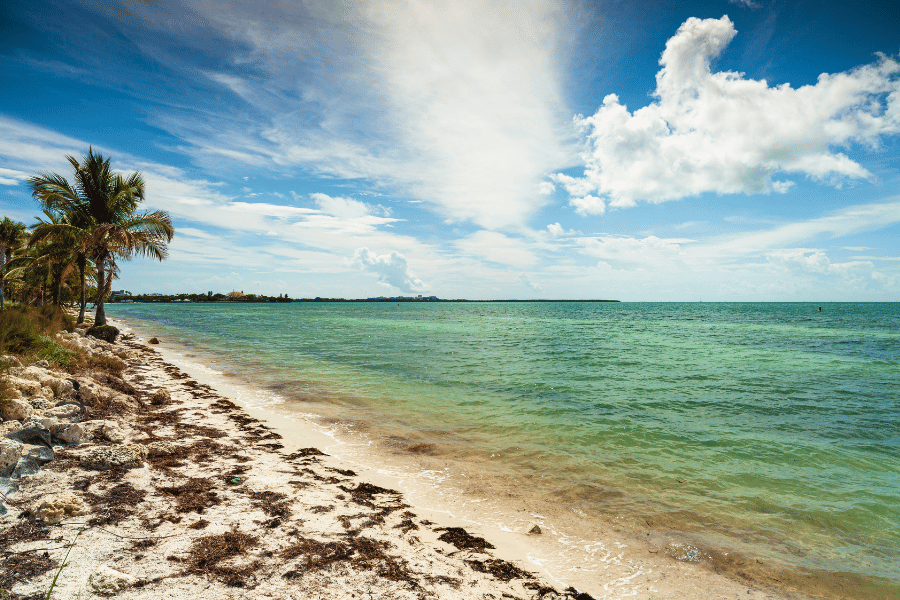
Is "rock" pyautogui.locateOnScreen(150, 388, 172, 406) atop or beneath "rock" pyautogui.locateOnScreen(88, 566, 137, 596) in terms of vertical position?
beneath

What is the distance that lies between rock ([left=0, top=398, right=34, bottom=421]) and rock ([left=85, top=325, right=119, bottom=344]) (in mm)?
23306

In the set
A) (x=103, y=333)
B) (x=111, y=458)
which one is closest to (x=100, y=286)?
(x=103, y=333)

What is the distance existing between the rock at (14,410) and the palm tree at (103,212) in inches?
818

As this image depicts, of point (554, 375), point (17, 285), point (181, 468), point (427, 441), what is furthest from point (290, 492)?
point (17, 285)

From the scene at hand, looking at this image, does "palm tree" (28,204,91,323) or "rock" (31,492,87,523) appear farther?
"palm tree" (28,204,91,323)

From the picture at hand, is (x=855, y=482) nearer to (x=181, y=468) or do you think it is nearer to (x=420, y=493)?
(x=420, y=493)

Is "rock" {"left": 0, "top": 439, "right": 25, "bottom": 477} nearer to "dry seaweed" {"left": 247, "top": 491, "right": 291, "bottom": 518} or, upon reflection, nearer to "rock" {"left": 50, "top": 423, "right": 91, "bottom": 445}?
"rock" {"left": 50, "top": 423, "right": 91, "bottom": 445}

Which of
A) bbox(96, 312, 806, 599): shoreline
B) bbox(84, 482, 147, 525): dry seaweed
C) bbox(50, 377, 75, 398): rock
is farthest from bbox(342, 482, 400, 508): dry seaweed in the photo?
bbox(50, 377, 75, 398): rock

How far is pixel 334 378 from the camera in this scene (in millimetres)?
18406

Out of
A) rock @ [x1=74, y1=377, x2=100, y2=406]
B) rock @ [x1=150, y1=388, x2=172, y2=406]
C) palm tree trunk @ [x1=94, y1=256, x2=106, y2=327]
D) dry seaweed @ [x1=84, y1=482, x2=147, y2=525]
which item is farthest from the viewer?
palm tree trunk @ [x1=94, y1=256, x2=106, y2=327]

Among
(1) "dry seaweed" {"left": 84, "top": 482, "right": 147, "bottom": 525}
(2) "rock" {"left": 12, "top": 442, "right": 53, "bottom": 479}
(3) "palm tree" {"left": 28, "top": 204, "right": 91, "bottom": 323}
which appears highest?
(3) "palm tree" {"left": 28, "top": 204, "right": 91, "bottom": 323}

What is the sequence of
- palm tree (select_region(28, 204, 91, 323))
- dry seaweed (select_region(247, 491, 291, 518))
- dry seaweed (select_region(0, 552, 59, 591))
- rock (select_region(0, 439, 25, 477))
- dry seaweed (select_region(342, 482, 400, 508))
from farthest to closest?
palm tree (select_region(28, 204, 91, 323))
dry seaweed (select_region(342, 482, 400, 508))
dry seaweed (select_region(247, 491, 291, 518))
rock (select_region(0, 439, 25, 477))
dry seaweed (select_region(0, 552, 59, 591))

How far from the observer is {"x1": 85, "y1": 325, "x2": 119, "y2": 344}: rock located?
25059mm

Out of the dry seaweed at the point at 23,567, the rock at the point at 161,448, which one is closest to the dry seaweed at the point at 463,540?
the dry seaweed at the point at 23,567
